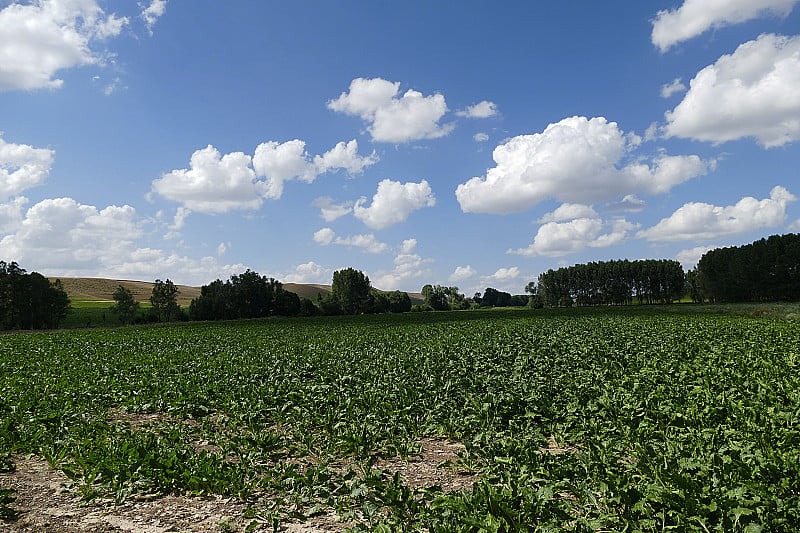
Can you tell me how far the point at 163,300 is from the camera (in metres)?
75.4

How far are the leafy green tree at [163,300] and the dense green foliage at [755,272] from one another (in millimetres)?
112106

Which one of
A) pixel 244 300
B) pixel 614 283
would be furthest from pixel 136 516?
pixel 614 283

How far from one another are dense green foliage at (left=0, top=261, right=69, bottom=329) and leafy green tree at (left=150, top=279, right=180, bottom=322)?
1482cm

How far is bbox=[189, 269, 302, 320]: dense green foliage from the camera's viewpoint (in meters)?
78.9

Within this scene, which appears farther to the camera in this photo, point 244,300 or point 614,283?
→ point 614,283

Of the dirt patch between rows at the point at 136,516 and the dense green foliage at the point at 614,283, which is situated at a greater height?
the dense green foliage at the point at 614,283

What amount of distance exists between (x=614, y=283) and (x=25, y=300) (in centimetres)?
13240

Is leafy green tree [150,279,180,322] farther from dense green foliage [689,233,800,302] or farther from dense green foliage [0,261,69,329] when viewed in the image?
dense green foliage [689,233,800,302]

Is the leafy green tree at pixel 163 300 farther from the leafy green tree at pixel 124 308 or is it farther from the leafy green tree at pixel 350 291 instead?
the leafy green tree at pixel 350 291

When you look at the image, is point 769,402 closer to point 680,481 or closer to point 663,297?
point 680,481

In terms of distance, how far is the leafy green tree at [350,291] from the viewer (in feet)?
330

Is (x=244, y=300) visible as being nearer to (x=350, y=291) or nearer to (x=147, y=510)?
(x=350, y=291)

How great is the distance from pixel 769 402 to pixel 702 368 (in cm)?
379

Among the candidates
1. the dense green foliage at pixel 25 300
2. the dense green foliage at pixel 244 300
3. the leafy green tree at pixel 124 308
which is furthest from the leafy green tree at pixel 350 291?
the dense green foliage at pixel 25 300
